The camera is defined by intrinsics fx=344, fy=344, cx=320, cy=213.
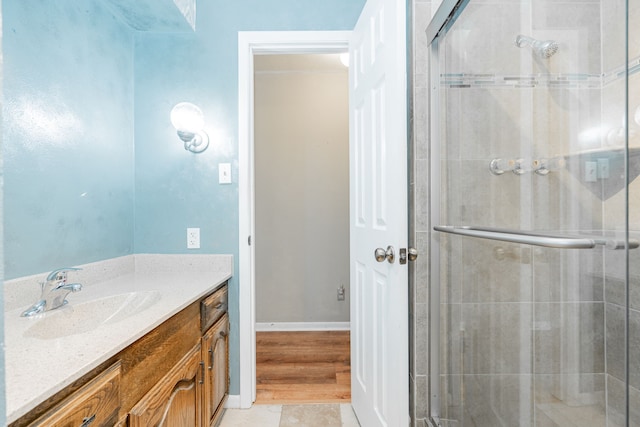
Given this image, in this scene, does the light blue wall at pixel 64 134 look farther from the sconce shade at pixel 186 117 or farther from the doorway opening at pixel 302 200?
the doorway opening at pixel 302 200

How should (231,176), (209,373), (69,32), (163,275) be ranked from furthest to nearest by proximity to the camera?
1. (231,176)
2. (163,275)
3. (209,373)
4. (69,32)

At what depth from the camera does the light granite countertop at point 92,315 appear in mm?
706

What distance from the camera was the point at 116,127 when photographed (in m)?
1.81

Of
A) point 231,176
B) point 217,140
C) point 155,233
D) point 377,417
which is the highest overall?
point 217,140

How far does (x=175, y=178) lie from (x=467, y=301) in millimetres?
1649

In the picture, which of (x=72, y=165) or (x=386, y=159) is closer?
(x=386, y=159)

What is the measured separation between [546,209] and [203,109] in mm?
1753

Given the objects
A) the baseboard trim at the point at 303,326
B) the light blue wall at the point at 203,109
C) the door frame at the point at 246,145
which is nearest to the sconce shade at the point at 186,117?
the light blue wall at the point at 203,109

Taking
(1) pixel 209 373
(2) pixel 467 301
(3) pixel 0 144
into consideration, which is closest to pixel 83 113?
(1) pixel 209 373

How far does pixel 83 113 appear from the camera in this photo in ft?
5.11

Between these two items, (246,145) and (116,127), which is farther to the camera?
(246,145)

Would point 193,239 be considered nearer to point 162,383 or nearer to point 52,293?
point 52,293

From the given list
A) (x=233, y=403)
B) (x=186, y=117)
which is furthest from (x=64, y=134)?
(x=233, y=403)

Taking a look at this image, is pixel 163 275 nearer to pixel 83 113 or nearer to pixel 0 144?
pixel 83 113
